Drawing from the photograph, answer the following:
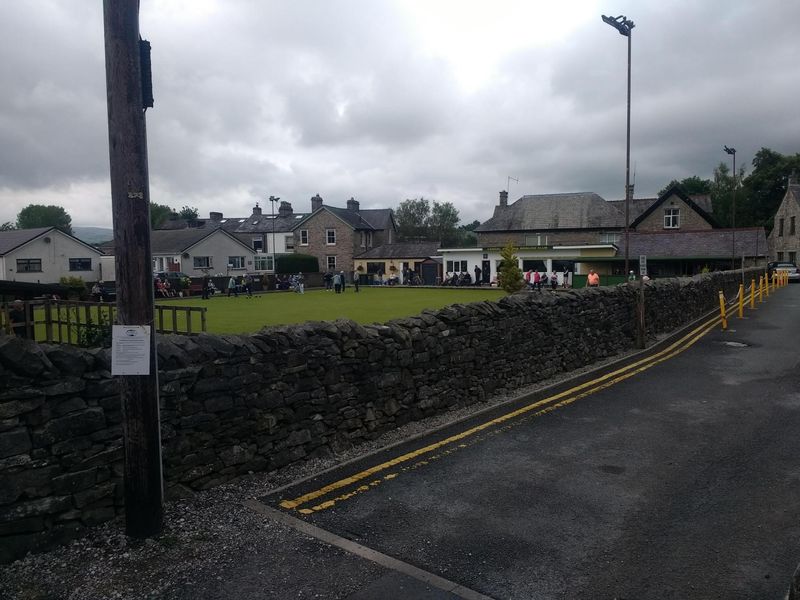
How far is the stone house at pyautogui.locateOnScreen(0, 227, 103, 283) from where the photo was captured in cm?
5112

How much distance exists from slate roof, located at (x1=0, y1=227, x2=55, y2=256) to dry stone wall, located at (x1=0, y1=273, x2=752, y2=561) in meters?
52.9

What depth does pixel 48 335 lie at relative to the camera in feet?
52.2

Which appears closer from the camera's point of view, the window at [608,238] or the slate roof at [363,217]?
the window at [608,238]

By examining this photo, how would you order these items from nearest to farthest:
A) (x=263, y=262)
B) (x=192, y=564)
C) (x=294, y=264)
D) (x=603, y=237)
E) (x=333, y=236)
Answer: (x=192, y=564), (x=603, y=237), (x=294, y=264), (x=263, y=262), (x=333, y=236)

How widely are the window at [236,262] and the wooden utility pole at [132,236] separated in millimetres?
62564

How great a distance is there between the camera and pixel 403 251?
6875 centimetres

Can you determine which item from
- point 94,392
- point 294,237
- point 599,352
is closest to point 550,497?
point 94,392

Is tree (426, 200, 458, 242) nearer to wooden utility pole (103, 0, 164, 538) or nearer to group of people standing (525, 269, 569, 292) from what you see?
group of people standing (525, 269, 569, 292)

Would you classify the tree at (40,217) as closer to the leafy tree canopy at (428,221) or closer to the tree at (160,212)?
the tree at (160,212)

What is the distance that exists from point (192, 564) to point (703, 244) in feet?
175

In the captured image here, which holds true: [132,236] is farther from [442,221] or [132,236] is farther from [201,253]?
[442,221]

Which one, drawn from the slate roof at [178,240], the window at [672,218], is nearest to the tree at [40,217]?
the slate roof at [178,240]

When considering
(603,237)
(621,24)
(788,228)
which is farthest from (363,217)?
(621,24)

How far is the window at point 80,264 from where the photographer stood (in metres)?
56.1
